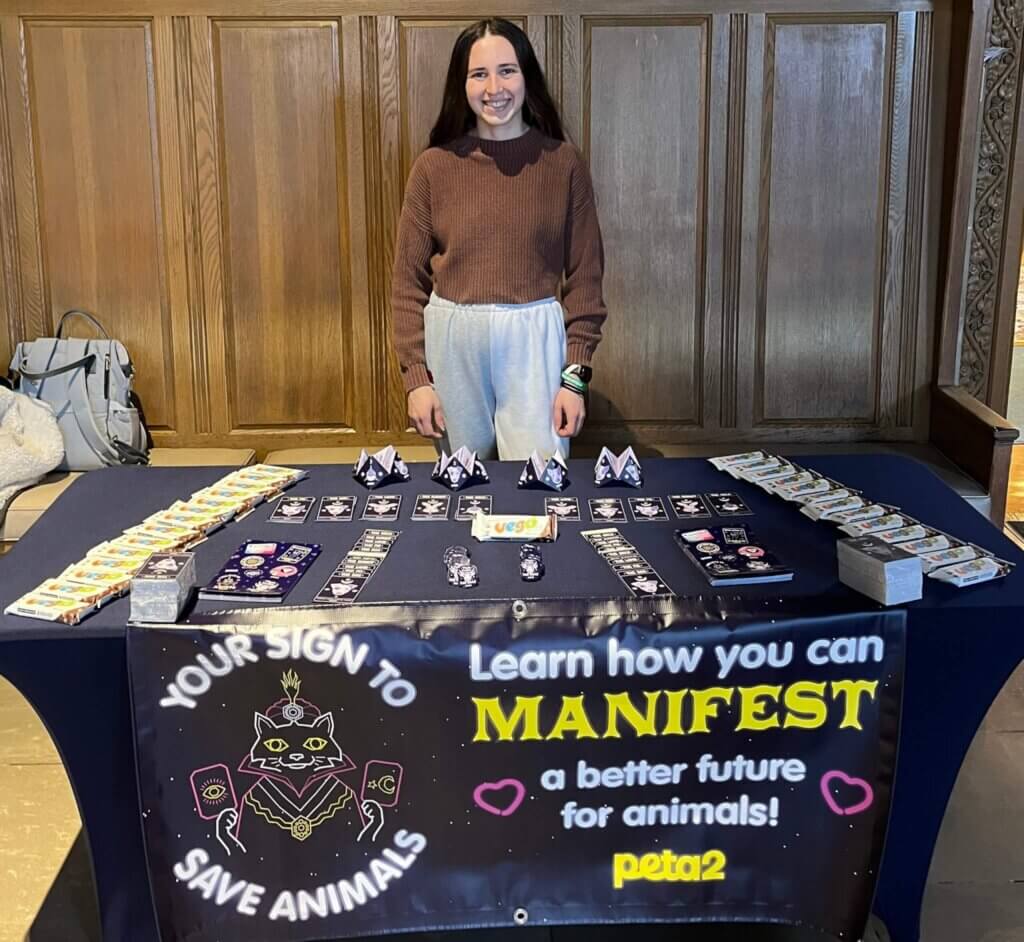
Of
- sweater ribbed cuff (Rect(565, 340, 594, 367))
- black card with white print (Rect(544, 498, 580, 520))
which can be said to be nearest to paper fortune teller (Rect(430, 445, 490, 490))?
black card with white print (Rect(544, 498, 580, 520))

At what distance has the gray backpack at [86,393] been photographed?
4.46 metres

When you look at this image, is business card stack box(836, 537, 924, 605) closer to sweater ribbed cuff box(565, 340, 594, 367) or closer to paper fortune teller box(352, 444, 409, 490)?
paper fortune teller box(352, 444, 409, 490)

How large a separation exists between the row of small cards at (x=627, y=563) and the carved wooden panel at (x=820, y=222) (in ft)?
8.19

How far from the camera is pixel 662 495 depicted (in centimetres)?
275

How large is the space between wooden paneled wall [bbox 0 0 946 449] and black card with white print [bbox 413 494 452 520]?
6.90 feet

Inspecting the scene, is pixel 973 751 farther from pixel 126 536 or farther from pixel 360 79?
pixel 360 79

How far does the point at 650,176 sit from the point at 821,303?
0.80 meters

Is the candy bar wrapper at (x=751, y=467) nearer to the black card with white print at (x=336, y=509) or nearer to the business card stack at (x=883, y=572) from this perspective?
the business card stack at (x=883, y=572)

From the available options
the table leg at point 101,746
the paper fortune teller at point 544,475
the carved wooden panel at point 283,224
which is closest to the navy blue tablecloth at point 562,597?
the table leg at point 101,746

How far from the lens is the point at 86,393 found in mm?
4496

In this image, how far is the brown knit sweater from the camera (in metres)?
3.29

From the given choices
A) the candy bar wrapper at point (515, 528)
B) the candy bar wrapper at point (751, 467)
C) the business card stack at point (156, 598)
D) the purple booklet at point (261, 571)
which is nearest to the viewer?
the business card stack at point (156, 598)

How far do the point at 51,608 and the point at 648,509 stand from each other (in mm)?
1174

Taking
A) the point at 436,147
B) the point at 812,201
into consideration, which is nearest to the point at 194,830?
the point at 436,147
